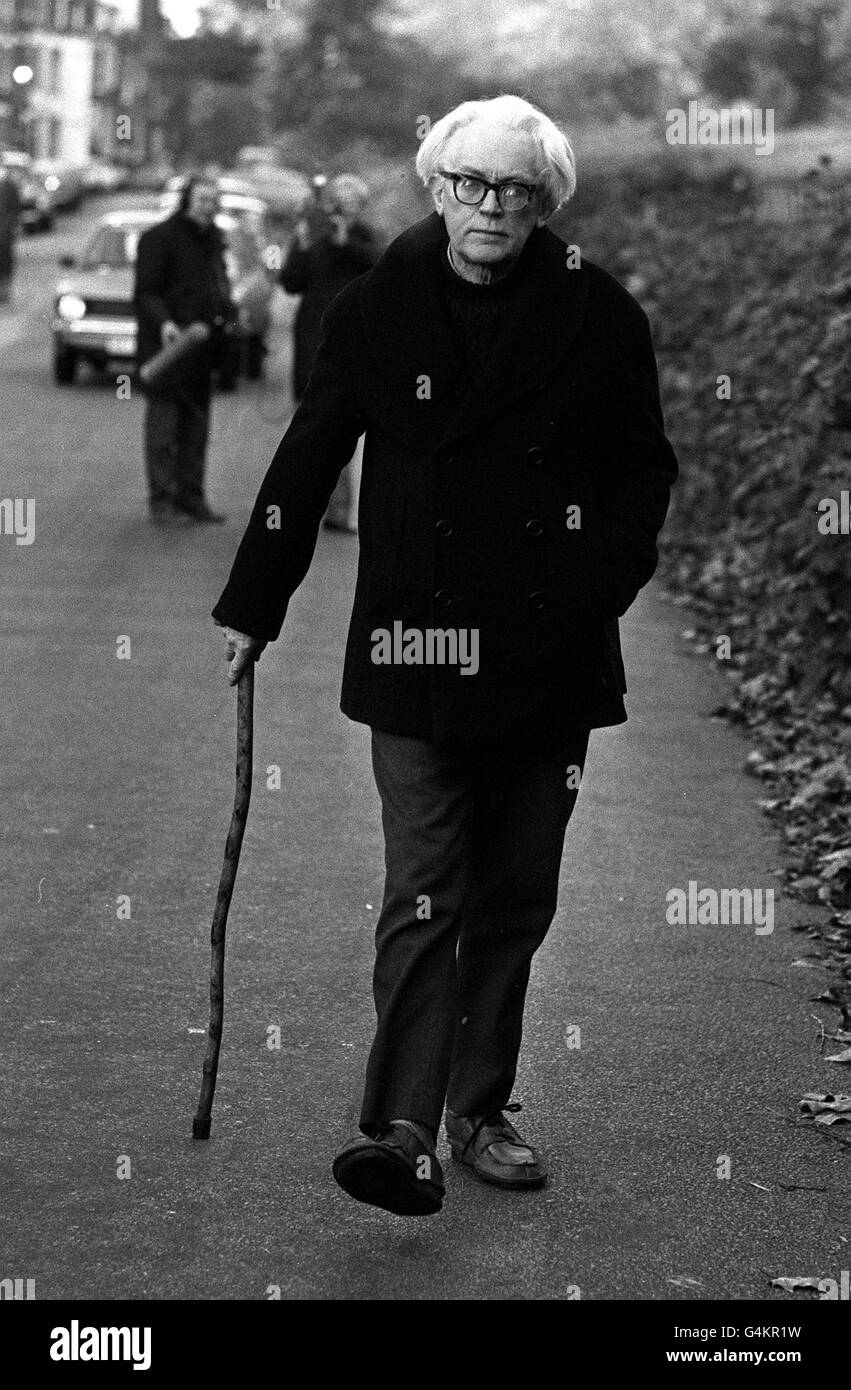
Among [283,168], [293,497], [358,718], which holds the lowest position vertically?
[283,168]

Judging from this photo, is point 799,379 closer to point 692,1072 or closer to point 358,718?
point 692,1072

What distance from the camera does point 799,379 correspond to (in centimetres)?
1141

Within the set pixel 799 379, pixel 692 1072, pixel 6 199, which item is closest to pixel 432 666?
pixel 692 1072

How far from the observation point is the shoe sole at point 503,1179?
16.2ft

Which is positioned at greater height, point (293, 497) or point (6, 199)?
point (293, 497)

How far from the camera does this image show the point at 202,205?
602 inches

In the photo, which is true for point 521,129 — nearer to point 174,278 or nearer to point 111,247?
point 174,278

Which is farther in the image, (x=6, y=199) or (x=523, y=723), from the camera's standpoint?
(x=6, y=199)

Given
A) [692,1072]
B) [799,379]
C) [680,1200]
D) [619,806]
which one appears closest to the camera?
[680,1200]

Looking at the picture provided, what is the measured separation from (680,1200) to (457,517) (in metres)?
1.47

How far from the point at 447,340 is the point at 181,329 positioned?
10.9m

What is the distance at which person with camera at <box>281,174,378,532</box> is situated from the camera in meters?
14.7

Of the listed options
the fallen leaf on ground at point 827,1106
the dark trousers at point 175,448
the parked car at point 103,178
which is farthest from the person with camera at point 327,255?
the parked car at point 103,178

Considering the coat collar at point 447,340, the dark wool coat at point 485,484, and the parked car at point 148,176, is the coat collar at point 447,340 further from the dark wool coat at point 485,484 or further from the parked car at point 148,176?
the parked car at point 148,176
